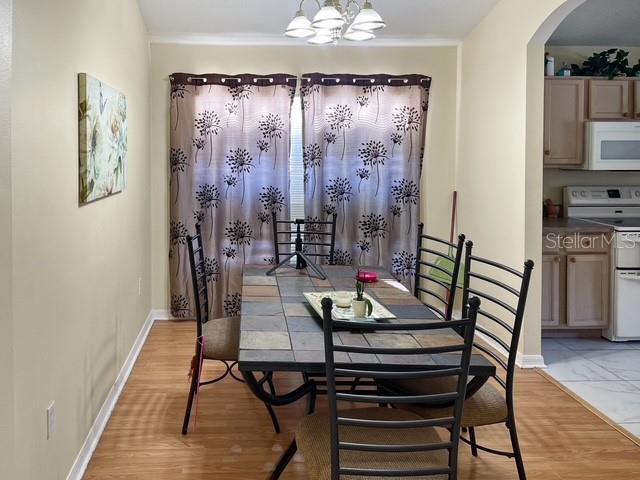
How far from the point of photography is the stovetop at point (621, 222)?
4617 mm

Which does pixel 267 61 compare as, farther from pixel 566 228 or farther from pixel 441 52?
pixel 566 228

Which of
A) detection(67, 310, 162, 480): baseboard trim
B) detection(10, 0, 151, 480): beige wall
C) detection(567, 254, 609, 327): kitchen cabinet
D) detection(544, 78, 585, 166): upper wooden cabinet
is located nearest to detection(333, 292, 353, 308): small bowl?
detection(10, 0, 151, 480): beige wall

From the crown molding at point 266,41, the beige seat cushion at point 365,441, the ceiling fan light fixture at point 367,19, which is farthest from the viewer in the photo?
the crown molding at point 266,41

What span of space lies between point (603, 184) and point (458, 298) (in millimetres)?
1577

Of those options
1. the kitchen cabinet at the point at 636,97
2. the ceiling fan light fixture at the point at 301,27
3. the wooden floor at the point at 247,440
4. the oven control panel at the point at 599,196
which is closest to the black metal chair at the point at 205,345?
the wooden floor at the point at 247,440

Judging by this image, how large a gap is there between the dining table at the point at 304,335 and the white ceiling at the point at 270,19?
2326 mm

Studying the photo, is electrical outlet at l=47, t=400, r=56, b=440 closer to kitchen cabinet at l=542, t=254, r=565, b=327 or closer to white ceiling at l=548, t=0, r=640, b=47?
kitchen cabinet at l=542, t=254, r=565, b=327

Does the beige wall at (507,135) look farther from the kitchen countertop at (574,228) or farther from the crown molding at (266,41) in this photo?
the kitchen countertop at (574,228)

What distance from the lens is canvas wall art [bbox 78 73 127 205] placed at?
9.02 ft

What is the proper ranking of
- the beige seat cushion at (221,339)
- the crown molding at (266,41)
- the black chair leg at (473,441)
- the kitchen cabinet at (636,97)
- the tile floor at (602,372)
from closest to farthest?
the black chair leg at (473,441) < the beige seat cushion at (221,339) < the tile floor at (602,372) < the kitchen cabinet at (636,97) < the crown molding at (266,41)

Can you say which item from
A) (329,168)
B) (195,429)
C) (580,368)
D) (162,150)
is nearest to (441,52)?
(329,168)

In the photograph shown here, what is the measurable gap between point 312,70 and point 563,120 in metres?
2.07

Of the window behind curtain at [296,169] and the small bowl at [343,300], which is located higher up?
the window behind curtain at [296,169]

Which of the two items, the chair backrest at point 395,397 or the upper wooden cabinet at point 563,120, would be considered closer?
the chair backrest at point 395,397
